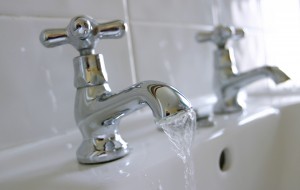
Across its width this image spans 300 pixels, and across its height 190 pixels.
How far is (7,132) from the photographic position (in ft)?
1.19

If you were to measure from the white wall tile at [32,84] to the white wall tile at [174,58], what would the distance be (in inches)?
5.2

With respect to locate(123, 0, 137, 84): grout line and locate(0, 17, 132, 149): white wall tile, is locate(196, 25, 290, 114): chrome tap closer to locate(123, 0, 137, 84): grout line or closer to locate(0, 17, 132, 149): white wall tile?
locate(123, 0, 137, 84): grout line

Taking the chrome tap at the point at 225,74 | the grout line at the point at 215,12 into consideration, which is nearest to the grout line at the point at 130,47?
the chrome tap at the point at 225,74

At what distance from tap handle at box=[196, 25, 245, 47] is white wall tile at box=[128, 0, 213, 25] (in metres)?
0.06

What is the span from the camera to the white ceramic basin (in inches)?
11.8

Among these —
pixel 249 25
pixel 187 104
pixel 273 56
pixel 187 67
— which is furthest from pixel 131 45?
pixel 273 56

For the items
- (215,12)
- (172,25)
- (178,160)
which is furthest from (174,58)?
(178,160)

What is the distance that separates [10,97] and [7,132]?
0.12 ft

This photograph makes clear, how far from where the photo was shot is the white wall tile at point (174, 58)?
20.6 inches

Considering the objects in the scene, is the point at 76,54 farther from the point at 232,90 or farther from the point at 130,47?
the point at 232,90

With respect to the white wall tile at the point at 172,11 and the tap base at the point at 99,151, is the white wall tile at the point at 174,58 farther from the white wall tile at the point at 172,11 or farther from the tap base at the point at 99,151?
the tap base at the point at 99,151

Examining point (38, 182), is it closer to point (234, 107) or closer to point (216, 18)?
point (234, 107)

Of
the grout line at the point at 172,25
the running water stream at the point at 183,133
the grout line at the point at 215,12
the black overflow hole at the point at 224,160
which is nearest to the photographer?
the running water stream at the point at 183,133

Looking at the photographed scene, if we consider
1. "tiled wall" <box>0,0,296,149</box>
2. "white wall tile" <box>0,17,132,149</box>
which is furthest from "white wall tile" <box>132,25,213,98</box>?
"white wall tile" <box>0,17,132,149</box>
